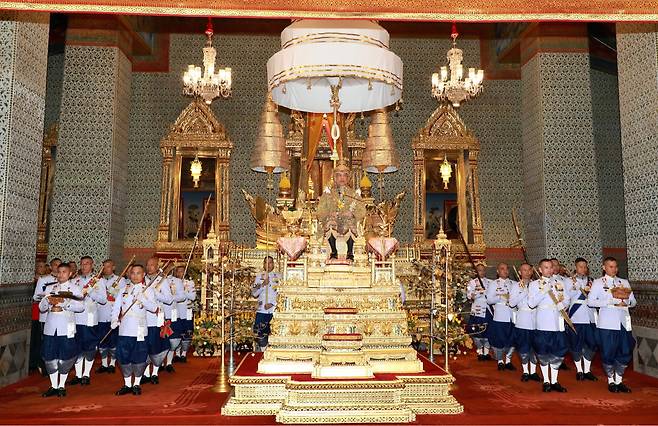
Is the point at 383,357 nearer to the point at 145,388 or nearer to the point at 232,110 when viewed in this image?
the point at 145,388

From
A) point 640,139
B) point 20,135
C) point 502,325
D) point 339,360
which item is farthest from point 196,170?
point 640,139

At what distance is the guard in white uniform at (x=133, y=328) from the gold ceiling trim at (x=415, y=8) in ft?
10.8

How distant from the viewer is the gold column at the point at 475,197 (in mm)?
13953

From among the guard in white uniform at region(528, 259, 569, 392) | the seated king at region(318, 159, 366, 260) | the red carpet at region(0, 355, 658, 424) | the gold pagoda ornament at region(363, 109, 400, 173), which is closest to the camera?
the red carpet at region(0, 355, 658, 424)

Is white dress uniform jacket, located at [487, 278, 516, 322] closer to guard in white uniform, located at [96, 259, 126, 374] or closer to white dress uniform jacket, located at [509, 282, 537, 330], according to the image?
white dress uniform jacket, located at [509, 282, 537, 330]

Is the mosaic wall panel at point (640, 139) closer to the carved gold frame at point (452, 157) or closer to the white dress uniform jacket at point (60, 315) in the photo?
the carved gold frame at point (452, 157)

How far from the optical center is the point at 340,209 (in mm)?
8445

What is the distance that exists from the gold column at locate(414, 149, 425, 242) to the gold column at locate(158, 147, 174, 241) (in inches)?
239

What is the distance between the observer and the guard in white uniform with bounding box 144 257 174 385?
7.30m

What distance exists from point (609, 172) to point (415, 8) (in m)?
11.6

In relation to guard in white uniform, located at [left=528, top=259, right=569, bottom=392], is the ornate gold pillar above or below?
above

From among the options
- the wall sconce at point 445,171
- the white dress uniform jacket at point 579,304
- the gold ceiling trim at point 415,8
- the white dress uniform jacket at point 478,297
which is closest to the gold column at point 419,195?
the wall sconce at point 445,171

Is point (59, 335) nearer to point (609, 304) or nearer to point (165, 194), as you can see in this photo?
point (609, 304)

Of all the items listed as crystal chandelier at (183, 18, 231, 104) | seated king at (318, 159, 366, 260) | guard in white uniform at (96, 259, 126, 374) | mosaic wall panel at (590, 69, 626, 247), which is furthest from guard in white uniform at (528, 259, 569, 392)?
mosaic wall panel at (590, 69, 626, 247)
